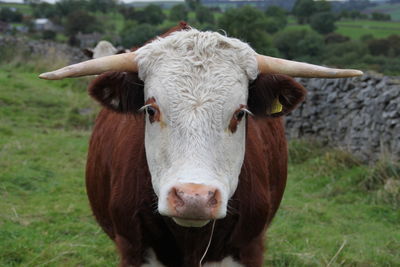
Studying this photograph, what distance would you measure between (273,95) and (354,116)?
6.46 metres

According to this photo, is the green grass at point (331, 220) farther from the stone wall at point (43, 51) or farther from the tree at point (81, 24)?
the tree at point (81, 24)

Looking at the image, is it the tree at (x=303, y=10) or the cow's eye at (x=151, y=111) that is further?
the tree at (x=303, y=10)

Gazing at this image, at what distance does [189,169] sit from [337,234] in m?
4.39

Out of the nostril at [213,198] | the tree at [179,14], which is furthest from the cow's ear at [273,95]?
the tree at [179,14]

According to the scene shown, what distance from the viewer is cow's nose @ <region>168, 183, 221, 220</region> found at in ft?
7.91

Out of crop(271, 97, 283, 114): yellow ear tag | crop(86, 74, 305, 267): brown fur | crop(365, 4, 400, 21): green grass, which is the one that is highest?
crop(271, 97, 283, 114): yellow ear tag

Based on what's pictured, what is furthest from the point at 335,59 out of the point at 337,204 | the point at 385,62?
the point at 337,204

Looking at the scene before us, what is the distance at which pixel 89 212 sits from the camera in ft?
22.4

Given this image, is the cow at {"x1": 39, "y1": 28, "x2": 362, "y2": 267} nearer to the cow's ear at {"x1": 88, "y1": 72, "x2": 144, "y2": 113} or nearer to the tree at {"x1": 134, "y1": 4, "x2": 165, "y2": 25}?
the cow's ear at {"x1": 88, "y1": 72, "x2": 144, "y2": 113}

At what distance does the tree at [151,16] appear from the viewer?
3521 centimetres

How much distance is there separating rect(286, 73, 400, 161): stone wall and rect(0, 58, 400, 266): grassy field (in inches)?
14.0

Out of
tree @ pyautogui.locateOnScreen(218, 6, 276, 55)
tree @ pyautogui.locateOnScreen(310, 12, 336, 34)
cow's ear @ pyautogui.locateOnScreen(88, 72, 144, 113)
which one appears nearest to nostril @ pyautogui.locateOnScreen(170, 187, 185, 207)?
cow's ear @ pyautogui.locateOnScreen(88, 72, 144, 113)

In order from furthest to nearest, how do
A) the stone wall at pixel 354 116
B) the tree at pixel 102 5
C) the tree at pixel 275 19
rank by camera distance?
the tree at pixel 102 5
the tree at pixel 275 19
the stone wall at pixel 354 116

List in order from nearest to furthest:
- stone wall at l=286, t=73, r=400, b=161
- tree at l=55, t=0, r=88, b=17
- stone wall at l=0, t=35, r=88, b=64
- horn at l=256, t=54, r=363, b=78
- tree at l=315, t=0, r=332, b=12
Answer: horn at l=256, t=54, r=363, b=78 → stone wall at l=286, t=73, r=400, b=161 → stone wall at l=0, t=35, r=88, b=64 → tree at l=315, t=0, r=332, b=12 → tree at l=55, t=0, r=88, b=17
